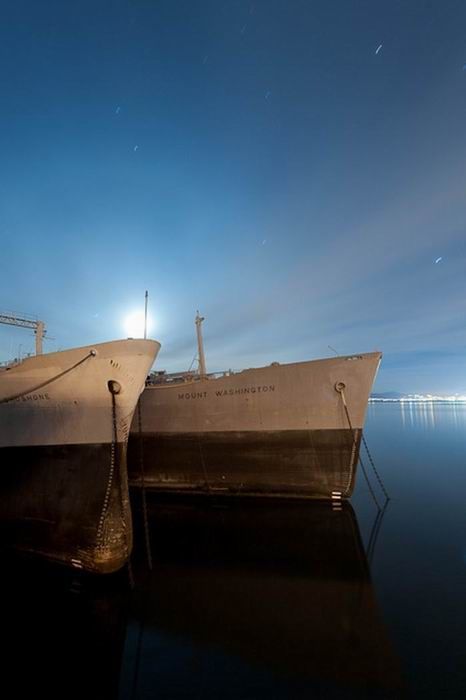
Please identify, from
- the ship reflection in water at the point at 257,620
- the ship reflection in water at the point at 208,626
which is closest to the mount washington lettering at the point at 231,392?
the ship reflection in water at the point at 257,620

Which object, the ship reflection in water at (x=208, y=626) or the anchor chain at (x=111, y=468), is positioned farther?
the anchor chain at (x=111, y=468)

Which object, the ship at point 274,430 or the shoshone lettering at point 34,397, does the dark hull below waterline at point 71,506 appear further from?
the ship at point 274,430

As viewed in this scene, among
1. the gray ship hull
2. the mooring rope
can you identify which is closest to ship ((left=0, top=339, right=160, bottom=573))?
the mooring rope

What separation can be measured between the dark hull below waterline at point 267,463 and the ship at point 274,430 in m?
0.04

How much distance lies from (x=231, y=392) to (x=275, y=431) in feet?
7.91

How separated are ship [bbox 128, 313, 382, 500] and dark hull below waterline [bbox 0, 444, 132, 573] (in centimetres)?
658

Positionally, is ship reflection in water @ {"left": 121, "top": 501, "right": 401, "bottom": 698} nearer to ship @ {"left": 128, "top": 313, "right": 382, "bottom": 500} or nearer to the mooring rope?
ship @ {"left": 128, "top": 313, "right": 382, "bottom": 500}

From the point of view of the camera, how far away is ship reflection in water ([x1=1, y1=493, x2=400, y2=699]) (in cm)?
470

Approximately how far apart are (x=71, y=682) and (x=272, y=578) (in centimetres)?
430

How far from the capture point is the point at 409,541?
9.82 meters

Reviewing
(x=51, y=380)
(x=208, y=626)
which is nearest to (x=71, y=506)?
(x=51, y=380)

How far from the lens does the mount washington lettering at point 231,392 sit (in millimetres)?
13562

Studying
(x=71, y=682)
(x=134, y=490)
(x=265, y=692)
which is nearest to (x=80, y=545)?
(x=71, y=682)

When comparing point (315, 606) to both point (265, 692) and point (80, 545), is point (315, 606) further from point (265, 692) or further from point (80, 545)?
point (80, 545)
